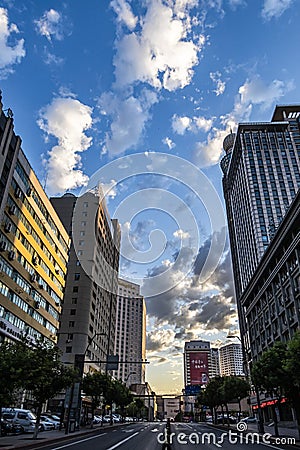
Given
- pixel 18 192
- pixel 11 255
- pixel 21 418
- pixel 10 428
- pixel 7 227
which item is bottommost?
pixel 10 428

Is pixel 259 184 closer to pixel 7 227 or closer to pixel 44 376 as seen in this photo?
pixel 7 227

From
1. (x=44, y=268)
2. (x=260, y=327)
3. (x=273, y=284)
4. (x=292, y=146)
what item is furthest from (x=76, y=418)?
(x=292, y=146)

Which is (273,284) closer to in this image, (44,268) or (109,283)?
(44,268)

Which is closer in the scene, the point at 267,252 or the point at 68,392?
the point at 68,392

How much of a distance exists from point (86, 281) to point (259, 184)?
58221mm

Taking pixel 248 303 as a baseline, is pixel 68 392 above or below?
below

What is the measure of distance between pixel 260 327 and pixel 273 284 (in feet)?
40.4

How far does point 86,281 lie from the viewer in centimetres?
8725

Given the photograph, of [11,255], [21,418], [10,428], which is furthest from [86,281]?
[10,428]

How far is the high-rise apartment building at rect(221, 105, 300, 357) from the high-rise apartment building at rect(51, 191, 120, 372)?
3990cm

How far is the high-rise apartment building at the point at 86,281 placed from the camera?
8130 centimetres

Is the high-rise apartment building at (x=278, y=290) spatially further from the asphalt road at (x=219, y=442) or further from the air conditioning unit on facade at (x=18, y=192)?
the air conditioning unit on facade at (x=18, y=192)

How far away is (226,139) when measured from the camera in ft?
536

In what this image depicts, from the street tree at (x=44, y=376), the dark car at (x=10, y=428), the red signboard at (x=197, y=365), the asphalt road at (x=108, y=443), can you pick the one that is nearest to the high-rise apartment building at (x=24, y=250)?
the dark car at (x=10, y=428)
